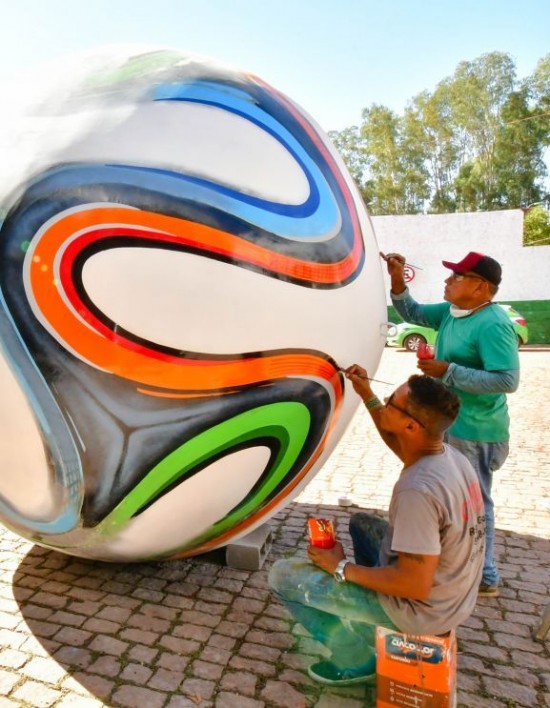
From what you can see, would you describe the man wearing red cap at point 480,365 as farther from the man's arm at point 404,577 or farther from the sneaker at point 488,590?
the man's arm at point 404,577

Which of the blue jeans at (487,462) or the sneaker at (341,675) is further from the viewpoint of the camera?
the blue jeans at (487,462)

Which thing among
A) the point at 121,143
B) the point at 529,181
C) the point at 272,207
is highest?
the point at 529,181

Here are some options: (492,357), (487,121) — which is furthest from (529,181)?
(492,357)

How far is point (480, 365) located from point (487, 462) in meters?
0.55

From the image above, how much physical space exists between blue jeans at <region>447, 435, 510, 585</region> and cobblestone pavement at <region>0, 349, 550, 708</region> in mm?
158

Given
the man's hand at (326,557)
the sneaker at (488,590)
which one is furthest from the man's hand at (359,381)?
the sneaker at (488,590)

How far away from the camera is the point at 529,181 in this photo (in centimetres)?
3834

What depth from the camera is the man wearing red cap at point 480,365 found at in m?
3.05

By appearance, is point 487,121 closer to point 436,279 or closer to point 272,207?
point 436,279

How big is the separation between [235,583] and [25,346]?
1837 millimetres

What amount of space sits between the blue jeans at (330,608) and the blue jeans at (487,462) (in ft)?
3.66

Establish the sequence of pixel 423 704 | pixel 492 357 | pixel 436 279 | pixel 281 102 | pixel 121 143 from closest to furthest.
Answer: pixel 423 704, pixel 121 143, pixel 281 102, pixel 492 357, pixel 436 279

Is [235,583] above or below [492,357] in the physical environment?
below

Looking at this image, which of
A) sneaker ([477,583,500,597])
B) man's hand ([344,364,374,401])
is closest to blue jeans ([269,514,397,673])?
man's hand ([344,364,374,401])
